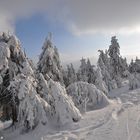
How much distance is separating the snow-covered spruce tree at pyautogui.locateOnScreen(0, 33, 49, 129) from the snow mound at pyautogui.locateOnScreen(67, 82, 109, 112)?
502cm

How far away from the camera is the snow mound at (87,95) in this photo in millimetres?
26984

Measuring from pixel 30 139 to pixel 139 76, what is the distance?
36846 mm

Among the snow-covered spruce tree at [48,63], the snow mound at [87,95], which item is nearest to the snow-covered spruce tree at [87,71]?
the snow-covered spruce tree at [48,63]

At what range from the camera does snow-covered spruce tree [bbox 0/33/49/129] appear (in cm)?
2145

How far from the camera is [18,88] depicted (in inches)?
888

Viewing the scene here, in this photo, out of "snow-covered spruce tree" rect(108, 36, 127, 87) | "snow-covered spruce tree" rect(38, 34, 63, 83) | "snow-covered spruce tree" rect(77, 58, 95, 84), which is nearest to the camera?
"snow-covered spruce tree" rect(38, 34, 63, 83)

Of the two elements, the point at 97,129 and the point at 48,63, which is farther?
the point at 48,63

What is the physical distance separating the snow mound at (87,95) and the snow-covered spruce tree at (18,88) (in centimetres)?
502

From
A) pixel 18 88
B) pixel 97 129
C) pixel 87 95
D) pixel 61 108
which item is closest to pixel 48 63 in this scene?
pixel 87 95

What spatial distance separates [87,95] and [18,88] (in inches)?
300

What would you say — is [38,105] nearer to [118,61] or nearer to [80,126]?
[80,126]

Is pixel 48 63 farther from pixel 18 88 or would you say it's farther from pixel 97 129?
pixel 97 129

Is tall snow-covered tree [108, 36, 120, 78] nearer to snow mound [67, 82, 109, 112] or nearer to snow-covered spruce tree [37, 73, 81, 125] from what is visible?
snow mound [67, 82, 109, 112]

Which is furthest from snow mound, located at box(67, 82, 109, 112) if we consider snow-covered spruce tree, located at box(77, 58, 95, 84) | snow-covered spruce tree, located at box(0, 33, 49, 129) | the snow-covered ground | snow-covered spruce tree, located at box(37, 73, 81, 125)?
snow-covered spruce tree, located at box(77, 58, 95, 84)
